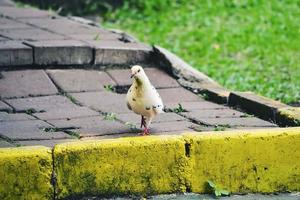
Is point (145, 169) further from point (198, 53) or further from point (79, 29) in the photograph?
point (198, 53)

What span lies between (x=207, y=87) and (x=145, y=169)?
204 cm

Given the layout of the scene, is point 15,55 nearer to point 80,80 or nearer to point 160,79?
point 80,80

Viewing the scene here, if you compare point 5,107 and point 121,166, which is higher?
point 121,166

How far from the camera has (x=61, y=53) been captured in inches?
235

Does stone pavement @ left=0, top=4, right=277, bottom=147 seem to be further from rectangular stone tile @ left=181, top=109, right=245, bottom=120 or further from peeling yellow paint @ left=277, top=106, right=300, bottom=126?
peeling yellow paint @ left=277, top=106, right=300, bottom=126

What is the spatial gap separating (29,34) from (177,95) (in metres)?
1.78

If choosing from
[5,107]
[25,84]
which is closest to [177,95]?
[25,84]

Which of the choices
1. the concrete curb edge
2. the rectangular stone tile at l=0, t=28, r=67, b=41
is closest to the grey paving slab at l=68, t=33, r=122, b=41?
the rectangular stone tile at l=0, t=28, r=67, b=41

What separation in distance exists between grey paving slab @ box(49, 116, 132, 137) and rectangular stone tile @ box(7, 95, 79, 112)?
0.36 meters

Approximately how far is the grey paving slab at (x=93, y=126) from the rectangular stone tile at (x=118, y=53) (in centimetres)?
150

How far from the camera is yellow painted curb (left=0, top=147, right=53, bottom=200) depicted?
346cm

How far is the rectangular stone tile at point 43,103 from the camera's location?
16.0ft

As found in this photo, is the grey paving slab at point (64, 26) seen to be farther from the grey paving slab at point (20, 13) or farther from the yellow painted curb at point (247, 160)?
the yellow painted curb at point (247, 160)

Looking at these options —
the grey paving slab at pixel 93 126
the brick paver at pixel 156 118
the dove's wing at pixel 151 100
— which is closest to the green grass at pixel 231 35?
the brick paver at pixel 156 118
